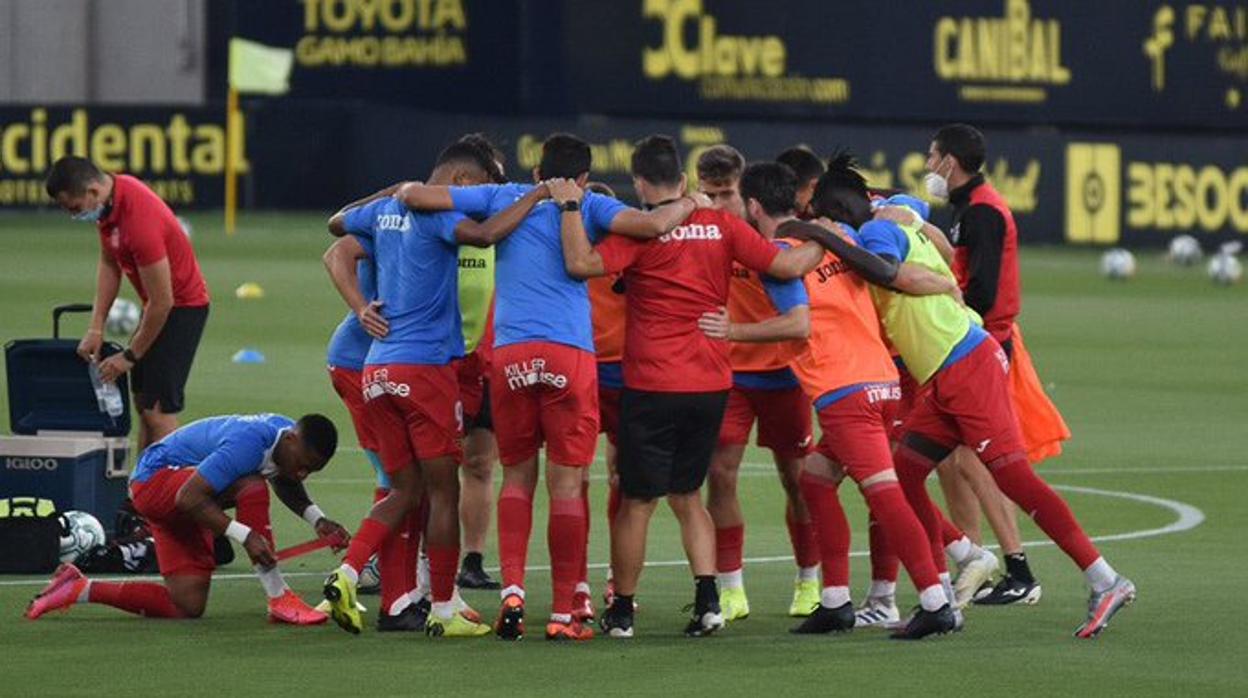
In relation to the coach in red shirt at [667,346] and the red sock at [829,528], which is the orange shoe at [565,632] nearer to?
the coach in red shirt at [667,346]

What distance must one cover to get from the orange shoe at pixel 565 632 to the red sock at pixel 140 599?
1.65 m

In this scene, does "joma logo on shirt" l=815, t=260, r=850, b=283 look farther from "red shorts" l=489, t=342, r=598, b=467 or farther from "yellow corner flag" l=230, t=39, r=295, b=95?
"yellow corner flag" l=230, t=39, r=295, b=95

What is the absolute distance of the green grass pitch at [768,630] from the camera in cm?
1114

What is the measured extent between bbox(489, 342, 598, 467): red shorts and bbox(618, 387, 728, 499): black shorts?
6.0 inches

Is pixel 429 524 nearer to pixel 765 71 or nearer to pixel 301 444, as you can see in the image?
pixel 301 444

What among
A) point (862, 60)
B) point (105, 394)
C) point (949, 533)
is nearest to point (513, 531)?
point (949, 533)

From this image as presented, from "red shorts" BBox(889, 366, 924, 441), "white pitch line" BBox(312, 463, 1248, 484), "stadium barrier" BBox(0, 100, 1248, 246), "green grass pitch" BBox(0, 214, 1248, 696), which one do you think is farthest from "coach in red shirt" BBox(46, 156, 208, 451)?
"stadium barrier" BBox(0, 100, 1248, 246)

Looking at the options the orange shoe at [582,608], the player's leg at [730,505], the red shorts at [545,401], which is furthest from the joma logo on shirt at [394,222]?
the orange shoe at [582,608]

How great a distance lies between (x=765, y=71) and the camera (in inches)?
1740

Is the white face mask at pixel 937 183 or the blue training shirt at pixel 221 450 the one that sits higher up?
the white face mask at pixel 937 183

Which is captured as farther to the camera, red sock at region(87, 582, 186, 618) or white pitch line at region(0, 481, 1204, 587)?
white pitch line at region(0, 481, 1204, 587)

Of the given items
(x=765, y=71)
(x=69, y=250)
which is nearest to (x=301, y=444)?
(x=69, y=250)

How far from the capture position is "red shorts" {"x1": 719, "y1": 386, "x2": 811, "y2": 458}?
13.1 m

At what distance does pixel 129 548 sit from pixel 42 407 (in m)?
1.22
